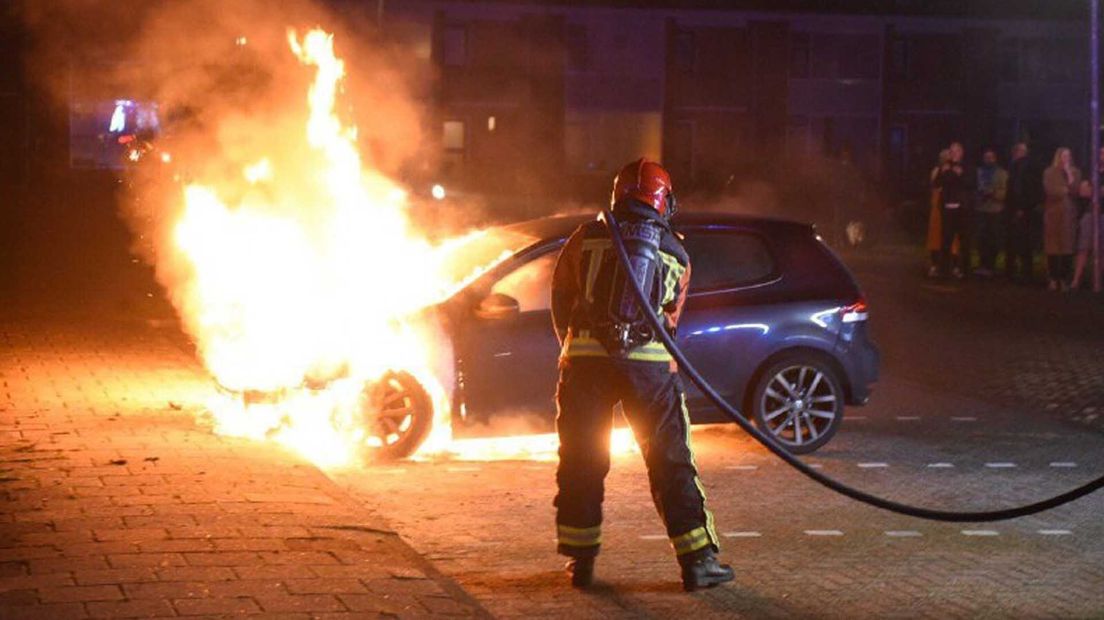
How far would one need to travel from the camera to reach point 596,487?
289 inches

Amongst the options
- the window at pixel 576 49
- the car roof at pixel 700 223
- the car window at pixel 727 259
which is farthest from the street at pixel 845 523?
the window at pixel 576 49

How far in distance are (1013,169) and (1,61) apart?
30924mm

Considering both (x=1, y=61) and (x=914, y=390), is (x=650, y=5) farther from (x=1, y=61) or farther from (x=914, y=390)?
(x=914, y=390)

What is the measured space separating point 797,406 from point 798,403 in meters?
0.02

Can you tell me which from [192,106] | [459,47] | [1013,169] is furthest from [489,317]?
[459,47]

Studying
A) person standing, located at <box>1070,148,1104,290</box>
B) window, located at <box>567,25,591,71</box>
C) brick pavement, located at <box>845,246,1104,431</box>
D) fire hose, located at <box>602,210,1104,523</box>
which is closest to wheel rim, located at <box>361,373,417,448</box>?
fire hose, located at <box>602,210,1104,523</box>

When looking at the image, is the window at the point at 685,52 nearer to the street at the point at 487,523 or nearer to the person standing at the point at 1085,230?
the person standing at the point at 1085,230

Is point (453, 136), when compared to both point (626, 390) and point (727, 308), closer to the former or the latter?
point (727, 308)

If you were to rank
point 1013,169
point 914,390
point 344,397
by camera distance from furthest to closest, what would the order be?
point 1013,169
point 914,390
point 344,397

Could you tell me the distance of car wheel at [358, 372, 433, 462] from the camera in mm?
10383

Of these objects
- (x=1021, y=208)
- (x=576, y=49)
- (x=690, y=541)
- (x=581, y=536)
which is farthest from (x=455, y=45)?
(x=690, y=541)

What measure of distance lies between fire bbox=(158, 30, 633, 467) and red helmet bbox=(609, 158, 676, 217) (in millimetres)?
3290

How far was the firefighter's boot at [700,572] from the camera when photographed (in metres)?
7.18

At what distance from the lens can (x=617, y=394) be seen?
7.41m
